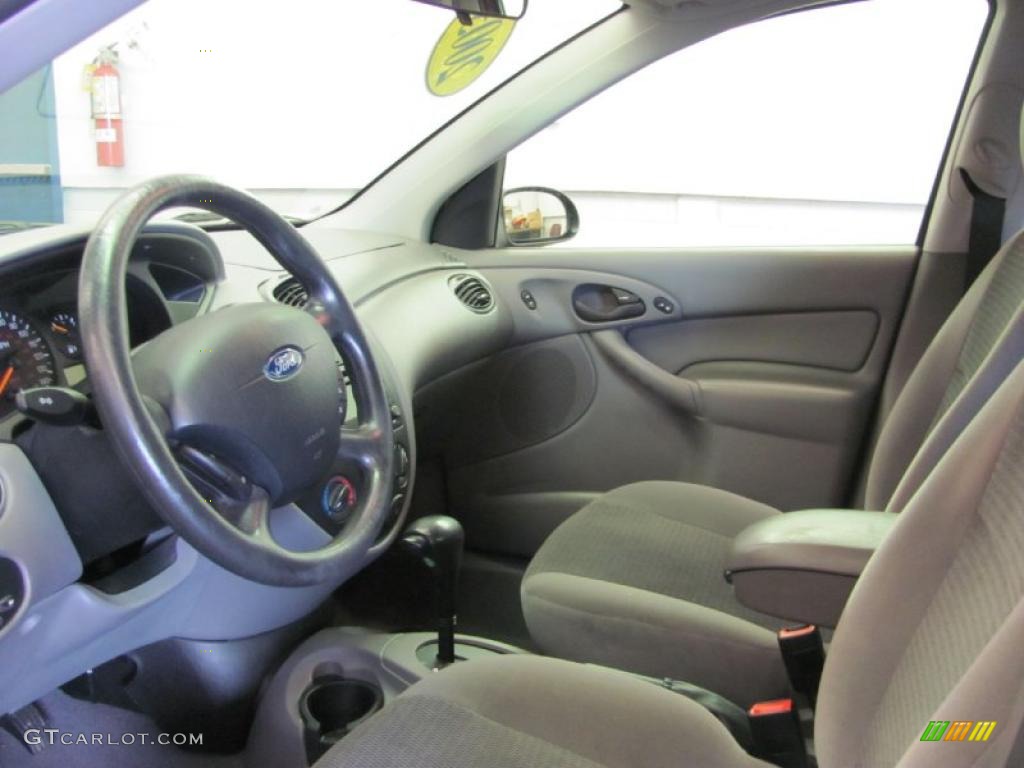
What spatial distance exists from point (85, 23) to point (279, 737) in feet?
3.35

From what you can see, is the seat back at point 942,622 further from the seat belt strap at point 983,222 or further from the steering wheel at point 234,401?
the seat belt strap at point 983,222

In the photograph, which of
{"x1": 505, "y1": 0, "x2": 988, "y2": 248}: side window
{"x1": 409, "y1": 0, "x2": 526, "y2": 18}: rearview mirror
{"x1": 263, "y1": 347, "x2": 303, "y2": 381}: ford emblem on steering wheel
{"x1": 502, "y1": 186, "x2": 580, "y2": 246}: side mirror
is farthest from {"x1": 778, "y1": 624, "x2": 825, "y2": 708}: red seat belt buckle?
{"x1": 502, "y1": 186, "x2": 580, "y2": 246}: side mirror

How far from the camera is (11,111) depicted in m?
1.24

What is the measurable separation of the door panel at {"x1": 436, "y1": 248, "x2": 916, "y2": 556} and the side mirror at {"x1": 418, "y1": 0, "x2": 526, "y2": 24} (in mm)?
678

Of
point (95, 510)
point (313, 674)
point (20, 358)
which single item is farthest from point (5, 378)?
point (313, 674)

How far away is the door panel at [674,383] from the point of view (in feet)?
6.63

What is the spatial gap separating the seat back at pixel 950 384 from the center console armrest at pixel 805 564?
12cm

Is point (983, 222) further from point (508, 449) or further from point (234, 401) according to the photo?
point (234, 401)

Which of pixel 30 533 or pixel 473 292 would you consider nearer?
pixel 30 533

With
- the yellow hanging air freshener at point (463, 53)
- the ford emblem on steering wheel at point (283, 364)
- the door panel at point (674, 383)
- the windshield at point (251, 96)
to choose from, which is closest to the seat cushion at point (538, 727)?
the ford emblem on steering wheel at point (283, 364)

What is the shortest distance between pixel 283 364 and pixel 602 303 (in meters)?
1.22

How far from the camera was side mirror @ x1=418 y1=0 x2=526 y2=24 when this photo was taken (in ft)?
4.88

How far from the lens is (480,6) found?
1510 millimetres

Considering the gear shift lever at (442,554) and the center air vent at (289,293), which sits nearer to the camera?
the gear shift lever at (442,554)
